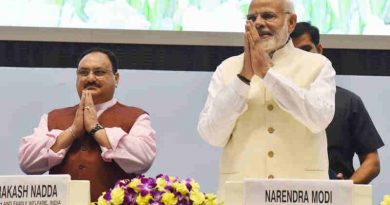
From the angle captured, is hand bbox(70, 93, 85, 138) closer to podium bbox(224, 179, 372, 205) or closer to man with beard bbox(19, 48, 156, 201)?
man with beard bbox(19, 48, 156, 201)

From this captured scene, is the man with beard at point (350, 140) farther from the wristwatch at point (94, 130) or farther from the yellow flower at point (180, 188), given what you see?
the yellow flower at point (180, 188)

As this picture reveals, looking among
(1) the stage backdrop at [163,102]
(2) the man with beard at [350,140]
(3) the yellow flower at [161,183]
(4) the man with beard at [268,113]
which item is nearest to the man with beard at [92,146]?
(4) the man with beard at [268,113]

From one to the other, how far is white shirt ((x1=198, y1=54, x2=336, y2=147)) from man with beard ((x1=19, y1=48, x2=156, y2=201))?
16.0 inches

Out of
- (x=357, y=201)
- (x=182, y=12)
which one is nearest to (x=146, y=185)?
(x=357, y=201)

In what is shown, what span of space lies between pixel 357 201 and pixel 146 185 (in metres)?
0.62

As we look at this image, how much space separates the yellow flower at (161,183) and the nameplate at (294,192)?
0.24 m

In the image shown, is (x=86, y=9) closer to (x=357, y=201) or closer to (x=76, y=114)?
(x=76, y=114)

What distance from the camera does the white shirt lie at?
2.83 metres

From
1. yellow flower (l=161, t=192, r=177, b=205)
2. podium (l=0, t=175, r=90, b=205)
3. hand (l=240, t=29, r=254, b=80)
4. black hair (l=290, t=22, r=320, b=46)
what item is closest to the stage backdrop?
black hair (l=290, t=22, r=320, b=46)

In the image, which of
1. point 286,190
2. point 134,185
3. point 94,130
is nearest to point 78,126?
point 94,130

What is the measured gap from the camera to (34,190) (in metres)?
2.58

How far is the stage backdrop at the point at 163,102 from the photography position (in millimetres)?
4301

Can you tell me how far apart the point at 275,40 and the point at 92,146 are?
2.67 ft

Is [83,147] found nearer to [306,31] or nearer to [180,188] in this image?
[180,188]
